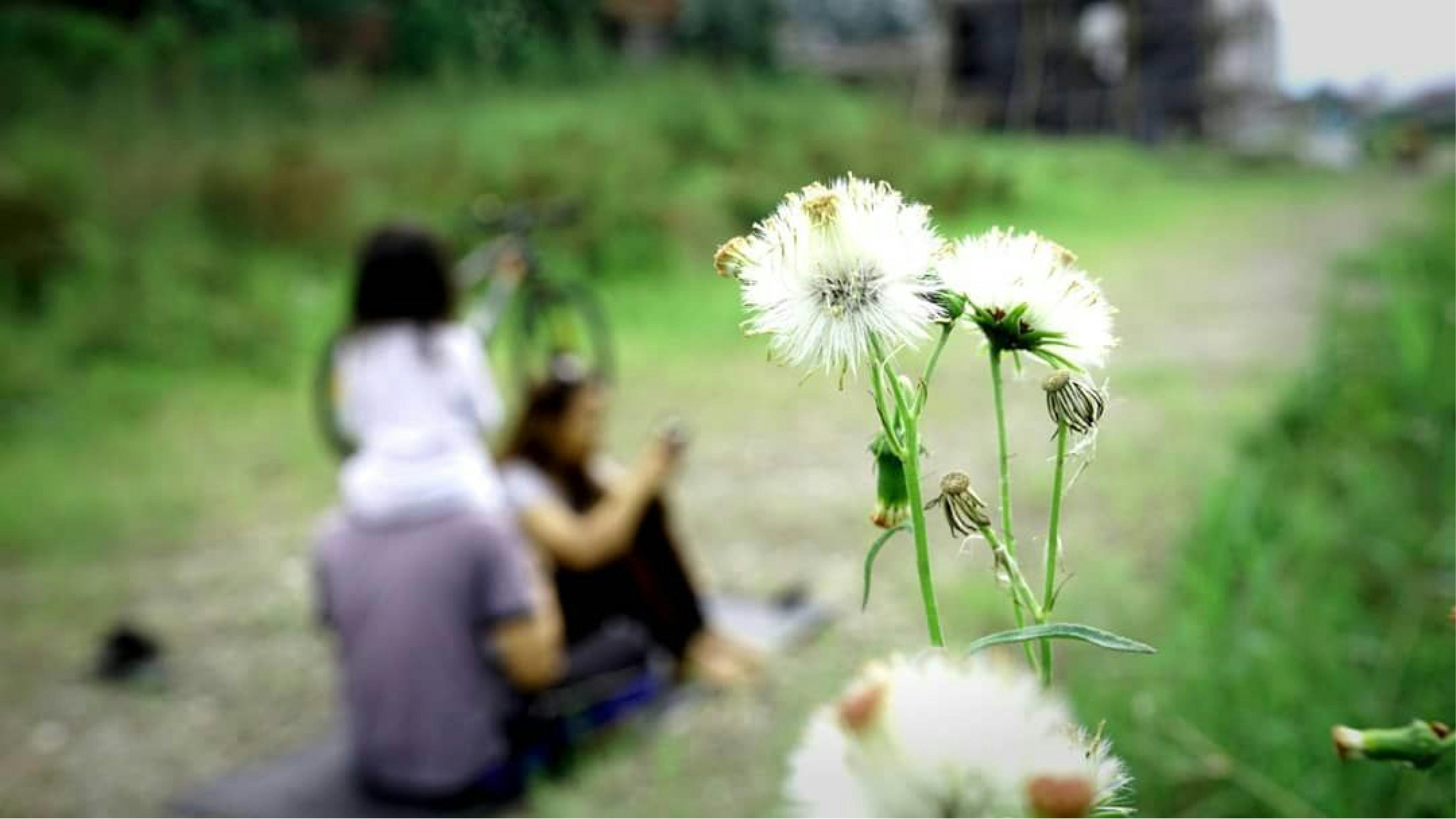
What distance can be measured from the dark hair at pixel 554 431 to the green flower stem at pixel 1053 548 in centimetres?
232

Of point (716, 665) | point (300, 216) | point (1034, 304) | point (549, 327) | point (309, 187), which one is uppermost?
point (309, 187)

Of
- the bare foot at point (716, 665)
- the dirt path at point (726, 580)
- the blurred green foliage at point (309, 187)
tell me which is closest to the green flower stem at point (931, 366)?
the dirt path at point (726, 580)

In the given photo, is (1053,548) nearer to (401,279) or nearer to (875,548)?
(875,548)

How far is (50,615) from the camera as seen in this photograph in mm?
3137

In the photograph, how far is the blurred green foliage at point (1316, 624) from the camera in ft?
3.40

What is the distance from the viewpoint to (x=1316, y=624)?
150 cm

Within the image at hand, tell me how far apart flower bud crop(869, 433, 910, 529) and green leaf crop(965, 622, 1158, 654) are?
31mm

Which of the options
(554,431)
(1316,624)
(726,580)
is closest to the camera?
(1316,624)

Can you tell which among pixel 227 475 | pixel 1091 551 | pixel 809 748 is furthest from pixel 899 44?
pixel 809 748

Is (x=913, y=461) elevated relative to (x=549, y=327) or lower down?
lower down

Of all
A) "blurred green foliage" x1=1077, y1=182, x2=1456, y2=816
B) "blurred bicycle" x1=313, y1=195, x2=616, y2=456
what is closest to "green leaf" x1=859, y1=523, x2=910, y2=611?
"blurred green foliage" x1=1077, y1=182, x2=1456, y2=816

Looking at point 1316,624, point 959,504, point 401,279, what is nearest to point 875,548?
point 959,504

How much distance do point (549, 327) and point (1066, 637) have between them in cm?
425

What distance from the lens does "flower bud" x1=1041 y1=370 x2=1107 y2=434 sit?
0.20m
